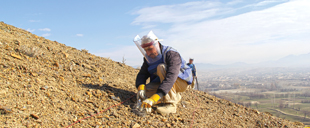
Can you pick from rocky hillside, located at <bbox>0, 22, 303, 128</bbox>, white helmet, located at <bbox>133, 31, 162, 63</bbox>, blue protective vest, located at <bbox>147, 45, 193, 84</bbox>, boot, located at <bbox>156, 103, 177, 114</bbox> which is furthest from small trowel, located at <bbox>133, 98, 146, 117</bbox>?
white helmet, located at <bbox>133, 31, 162, 63</bbox>

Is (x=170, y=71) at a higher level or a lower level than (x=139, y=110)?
higher

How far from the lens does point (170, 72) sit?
13.4 feet

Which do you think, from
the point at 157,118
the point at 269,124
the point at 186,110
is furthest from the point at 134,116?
the point at 269,124

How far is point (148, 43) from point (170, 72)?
0.75 m

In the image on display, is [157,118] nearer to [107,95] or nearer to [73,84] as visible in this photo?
[107,95]

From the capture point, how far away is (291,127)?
5.87 m

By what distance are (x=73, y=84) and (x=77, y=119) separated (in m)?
1.28

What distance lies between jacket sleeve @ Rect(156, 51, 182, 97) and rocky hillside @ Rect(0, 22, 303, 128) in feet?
1.98

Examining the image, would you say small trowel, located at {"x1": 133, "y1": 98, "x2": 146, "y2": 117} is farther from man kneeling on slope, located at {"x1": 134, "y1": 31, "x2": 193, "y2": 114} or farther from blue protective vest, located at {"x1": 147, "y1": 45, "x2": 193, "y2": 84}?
blue protective vest, located at {"x1": 147, "y1": 45, "x2": 193, "y2": 84}

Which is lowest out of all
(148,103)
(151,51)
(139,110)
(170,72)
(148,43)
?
(139,110)

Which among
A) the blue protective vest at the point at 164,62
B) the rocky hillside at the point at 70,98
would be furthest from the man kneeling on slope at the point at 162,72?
the rocky hillside at the point at 70,98

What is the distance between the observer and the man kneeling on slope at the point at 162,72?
13.4 ft

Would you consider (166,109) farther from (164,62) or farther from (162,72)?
(164,62)

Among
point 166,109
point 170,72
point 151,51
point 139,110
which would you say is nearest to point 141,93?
point 139,110
